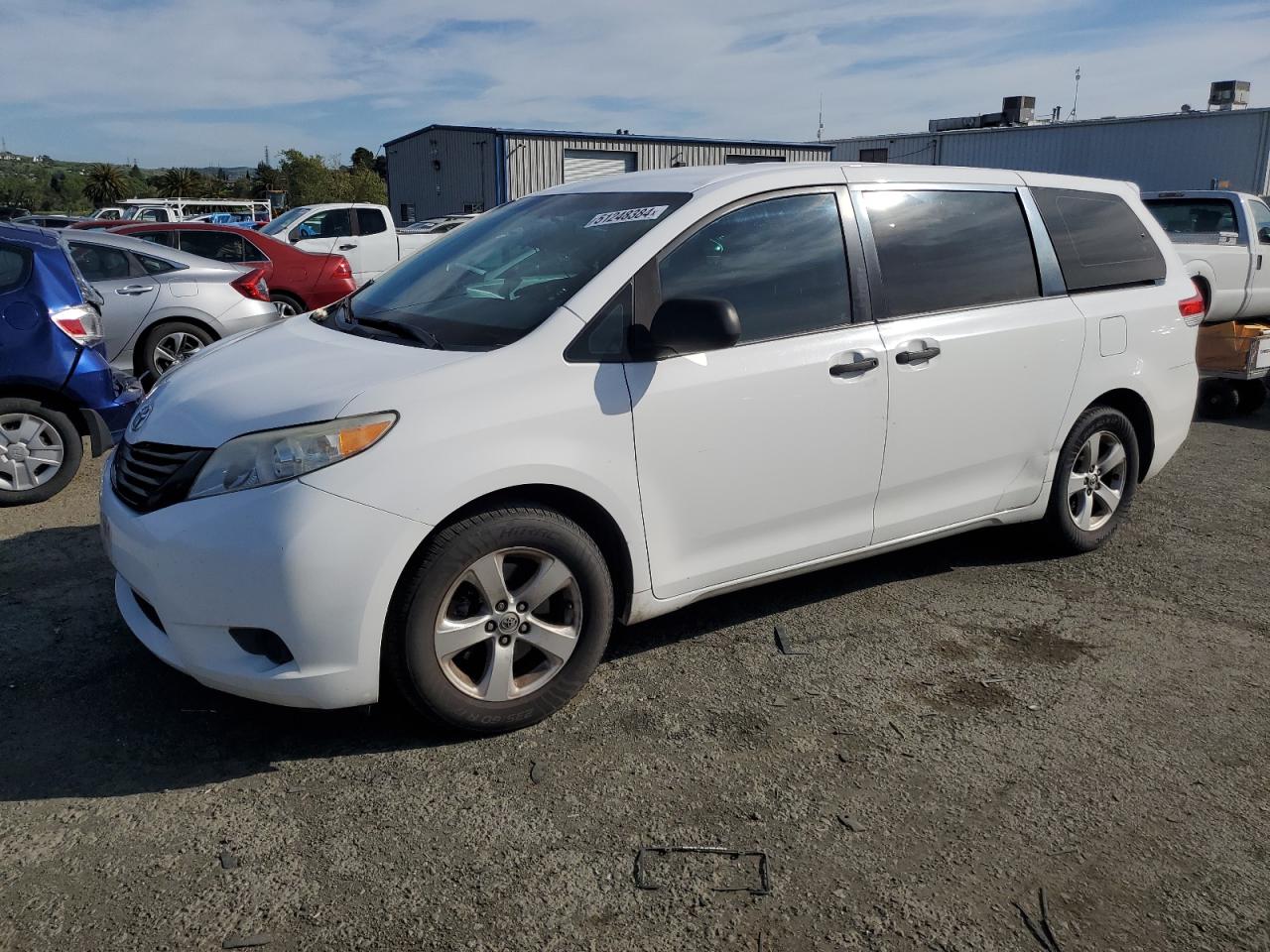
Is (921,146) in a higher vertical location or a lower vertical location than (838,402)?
higher

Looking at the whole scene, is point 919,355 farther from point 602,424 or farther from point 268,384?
point 268,384

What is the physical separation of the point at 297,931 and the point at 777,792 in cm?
136

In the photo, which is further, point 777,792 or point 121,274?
point 121,274

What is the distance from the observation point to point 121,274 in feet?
26.9

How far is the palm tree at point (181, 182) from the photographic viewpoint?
69.8 meters

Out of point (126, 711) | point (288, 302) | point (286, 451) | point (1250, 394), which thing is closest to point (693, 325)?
point (286, 451)

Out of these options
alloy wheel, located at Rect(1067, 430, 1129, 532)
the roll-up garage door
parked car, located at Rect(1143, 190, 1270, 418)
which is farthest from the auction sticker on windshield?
the roll-up garage door

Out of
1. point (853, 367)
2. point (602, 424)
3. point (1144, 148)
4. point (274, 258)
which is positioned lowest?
point (602, 424)

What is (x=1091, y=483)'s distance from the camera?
4.82m

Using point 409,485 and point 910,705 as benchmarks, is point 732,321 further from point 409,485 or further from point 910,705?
point 910,705

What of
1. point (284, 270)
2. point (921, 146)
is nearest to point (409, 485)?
point (284, 270)

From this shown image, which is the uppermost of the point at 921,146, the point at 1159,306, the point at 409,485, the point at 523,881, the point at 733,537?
the point at 921,146

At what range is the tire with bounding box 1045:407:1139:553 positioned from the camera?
4660 millimetres

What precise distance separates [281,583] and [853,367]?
7.03 ft
